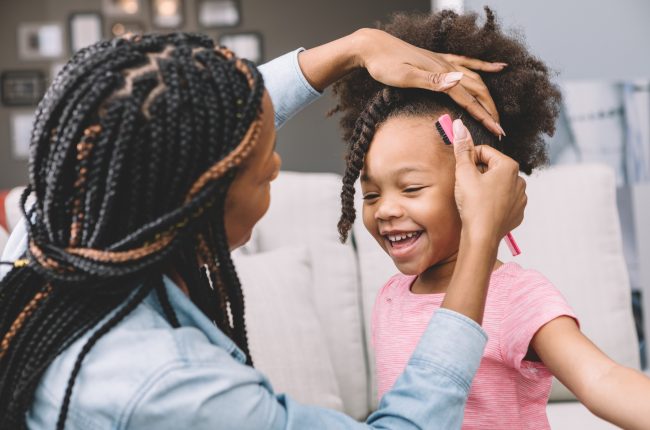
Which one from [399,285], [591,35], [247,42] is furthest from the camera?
[247,42]

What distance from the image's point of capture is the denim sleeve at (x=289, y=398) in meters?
0.69

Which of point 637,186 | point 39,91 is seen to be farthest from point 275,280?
point 39,91

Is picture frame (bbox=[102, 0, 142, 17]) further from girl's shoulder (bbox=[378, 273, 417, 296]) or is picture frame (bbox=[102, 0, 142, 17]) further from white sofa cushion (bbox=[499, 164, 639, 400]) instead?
girl's shoulder (bbox=[378, 273, 417, 296])

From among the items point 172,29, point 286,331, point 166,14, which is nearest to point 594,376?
point 286,331

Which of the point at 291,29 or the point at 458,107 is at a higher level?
the point at 458,107

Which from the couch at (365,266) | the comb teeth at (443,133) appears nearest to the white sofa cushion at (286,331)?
the couch at (365,266)

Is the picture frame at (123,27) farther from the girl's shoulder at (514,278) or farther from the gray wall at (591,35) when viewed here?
the girl's shoulder at (514,278)

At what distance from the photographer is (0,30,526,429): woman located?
70 centimetres

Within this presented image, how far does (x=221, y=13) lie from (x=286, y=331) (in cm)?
317

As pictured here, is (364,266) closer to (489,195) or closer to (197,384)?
(489,195)

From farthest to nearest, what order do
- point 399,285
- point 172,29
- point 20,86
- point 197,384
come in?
point 20,86
point 172,29
point 399,285
point 197,384

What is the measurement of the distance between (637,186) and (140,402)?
1949mm

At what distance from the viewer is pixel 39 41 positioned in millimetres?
4309

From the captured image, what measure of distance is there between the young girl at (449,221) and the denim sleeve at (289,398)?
0.16 metres
